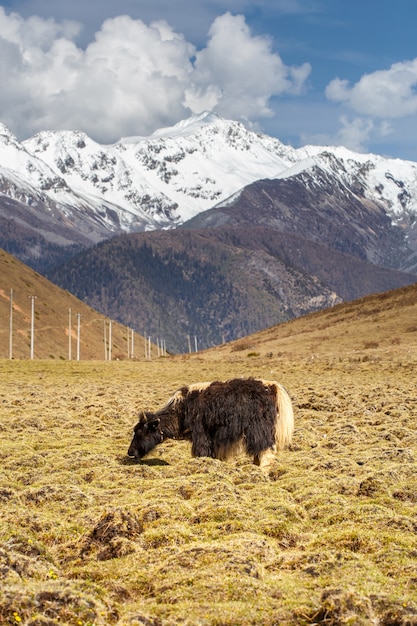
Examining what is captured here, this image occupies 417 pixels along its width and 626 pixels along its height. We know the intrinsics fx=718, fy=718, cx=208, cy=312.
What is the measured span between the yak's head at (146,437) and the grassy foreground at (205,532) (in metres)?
0.45

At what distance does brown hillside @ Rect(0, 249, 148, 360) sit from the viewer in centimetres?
14450

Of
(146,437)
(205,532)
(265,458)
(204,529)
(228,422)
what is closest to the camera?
(205,532)

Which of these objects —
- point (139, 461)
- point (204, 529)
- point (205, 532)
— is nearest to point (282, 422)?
point (139, 461)

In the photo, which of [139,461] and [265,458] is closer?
[265,458]

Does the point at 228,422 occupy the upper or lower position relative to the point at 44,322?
lower

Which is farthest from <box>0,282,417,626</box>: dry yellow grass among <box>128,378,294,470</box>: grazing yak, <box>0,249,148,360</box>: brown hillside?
<box>0,249,148,360</box>: brown hillside

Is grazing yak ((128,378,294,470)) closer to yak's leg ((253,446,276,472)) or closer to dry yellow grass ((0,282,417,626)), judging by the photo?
yak's leg ((253,446,276,472))

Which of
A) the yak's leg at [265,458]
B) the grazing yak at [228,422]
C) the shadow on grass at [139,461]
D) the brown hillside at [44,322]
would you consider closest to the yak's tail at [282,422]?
the grazing yak at [228,422]

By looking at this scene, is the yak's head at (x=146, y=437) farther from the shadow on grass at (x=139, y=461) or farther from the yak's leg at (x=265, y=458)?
the yak's leg at (x=265, y=458)

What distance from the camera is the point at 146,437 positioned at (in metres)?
20.1

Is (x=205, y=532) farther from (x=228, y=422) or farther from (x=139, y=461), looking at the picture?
(x=139, y=461)

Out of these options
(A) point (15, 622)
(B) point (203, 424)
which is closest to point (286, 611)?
(A) point (15, 622)

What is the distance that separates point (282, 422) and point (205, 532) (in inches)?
279

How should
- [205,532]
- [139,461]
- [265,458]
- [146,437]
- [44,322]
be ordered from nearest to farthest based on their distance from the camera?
[205,532]
[265,458]
[139,461]
[146,437]
[44,322]
